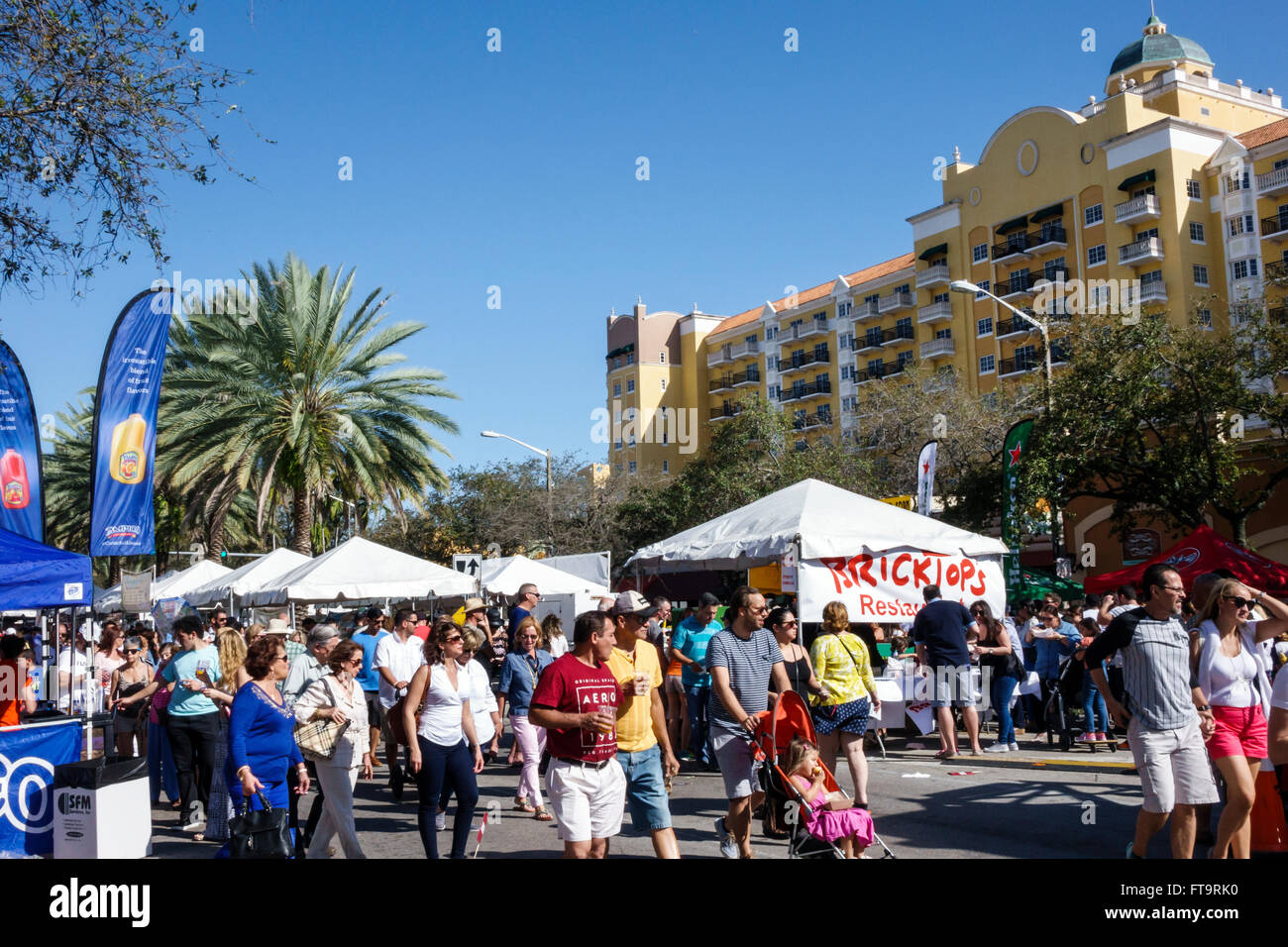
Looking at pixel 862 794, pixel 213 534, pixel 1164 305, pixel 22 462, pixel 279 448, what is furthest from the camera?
pixel 1164 305

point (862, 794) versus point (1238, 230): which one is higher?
point (1238, 230)

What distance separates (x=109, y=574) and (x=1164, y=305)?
1949 inches

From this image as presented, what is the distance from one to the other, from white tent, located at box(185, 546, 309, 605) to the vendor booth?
12394 millimetres

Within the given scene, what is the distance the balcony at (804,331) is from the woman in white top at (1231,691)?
73615 mm

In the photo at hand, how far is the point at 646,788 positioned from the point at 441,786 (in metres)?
1.77

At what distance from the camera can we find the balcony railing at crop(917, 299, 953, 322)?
66.9 metres

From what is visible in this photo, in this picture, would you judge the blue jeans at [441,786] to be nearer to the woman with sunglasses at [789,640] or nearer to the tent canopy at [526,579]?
the woman with sunglasses at [789,640]

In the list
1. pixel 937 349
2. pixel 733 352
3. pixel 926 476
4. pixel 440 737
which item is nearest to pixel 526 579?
pixel 926 476

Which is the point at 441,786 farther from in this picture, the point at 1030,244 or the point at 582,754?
the point at 1030,244

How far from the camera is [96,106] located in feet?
31.1

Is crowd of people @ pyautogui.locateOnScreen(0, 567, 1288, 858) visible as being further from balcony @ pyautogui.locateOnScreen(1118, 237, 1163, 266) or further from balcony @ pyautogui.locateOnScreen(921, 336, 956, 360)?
balcony @ pyautogui.locateOnScreen(921, 336, 956, 360)
